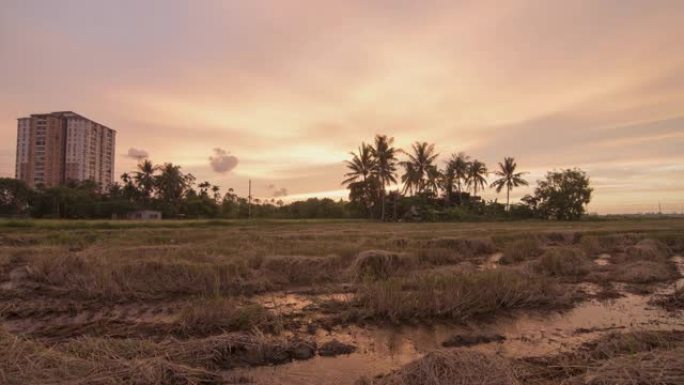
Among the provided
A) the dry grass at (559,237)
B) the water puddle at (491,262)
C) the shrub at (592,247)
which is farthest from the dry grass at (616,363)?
the dry grass at (559,237)

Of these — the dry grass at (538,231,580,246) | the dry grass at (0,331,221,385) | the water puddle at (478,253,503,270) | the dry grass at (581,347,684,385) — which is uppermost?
the dry grass at (538,231,580,246)

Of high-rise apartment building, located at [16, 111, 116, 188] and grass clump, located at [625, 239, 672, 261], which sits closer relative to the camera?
grass clump, located at [625, 239, 672, 261]

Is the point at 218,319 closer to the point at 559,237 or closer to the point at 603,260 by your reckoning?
the point at 603,260

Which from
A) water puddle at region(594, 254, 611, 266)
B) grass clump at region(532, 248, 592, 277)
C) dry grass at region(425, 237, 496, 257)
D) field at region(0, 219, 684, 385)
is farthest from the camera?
dry grass at region(425, 237, 496, 257)

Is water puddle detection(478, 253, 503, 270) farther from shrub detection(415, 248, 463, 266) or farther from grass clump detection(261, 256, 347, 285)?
grass clump detection(261, 256, 347, 285)

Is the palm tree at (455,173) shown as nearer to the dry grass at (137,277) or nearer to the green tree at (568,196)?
the green tree at (568,196)

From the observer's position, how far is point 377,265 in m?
9.83

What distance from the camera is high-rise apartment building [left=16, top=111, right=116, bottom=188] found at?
8006 cm

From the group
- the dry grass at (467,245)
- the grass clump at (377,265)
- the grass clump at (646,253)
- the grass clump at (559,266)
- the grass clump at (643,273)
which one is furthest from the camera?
the dry grass at (467,245)

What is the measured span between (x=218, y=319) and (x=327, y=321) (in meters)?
1.70

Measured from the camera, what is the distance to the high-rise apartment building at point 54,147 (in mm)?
80062

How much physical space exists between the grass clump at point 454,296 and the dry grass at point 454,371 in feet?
8.09

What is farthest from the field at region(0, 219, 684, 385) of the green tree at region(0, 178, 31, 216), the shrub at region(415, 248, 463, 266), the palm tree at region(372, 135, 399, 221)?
the green tree at region(0, 178, 31, 216)

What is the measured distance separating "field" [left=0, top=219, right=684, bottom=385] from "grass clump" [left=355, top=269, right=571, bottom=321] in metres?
0.03
